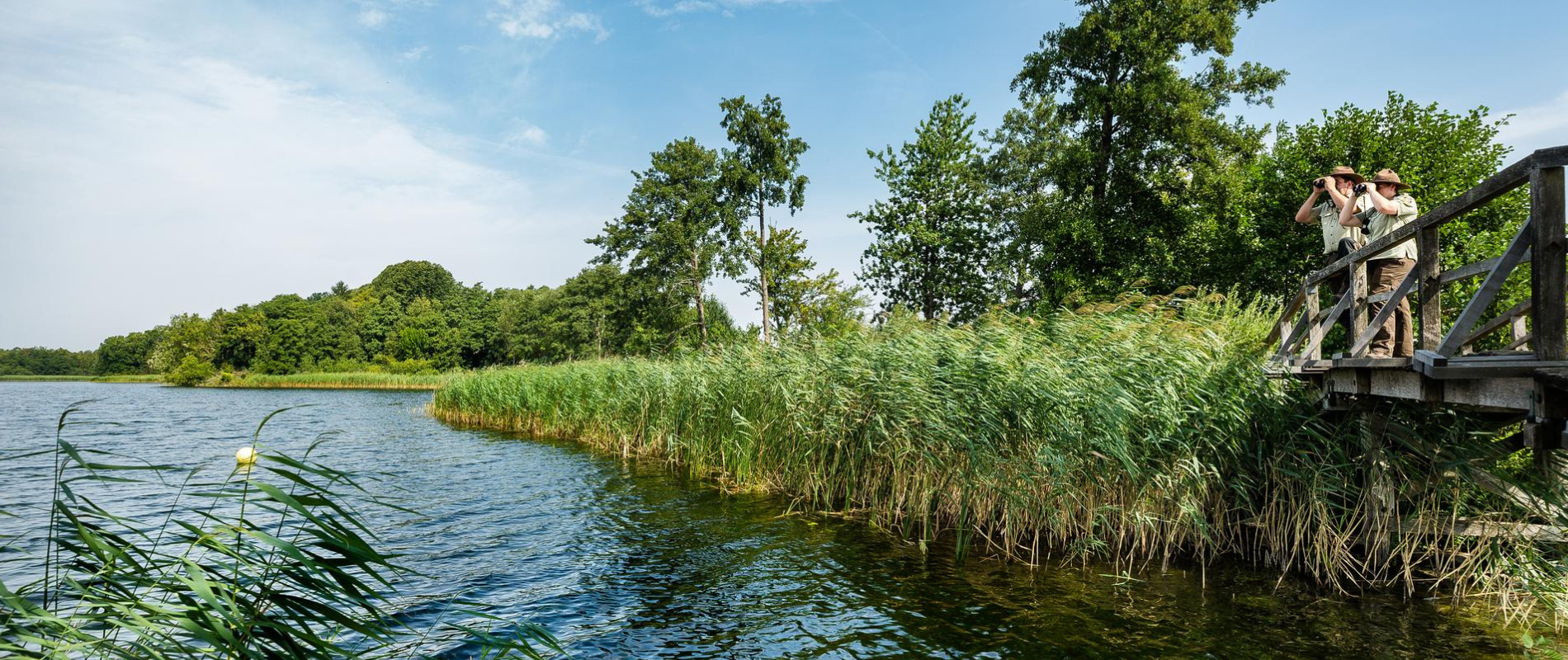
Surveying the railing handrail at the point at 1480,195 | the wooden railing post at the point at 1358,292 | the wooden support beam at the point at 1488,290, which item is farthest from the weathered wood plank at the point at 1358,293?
the wooden support beam at the point at 1488,290

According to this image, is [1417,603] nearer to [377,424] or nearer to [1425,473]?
[1425,473]

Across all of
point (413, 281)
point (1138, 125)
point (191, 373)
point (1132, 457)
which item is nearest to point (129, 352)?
point (413, 281)

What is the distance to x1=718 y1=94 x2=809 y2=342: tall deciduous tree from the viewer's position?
4262 cm

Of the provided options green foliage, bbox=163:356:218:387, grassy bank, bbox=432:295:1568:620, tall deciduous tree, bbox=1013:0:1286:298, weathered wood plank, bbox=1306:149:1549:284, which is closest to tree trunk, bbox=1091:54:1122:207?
tall deciduous tree, bbox=1013:0:1286:298

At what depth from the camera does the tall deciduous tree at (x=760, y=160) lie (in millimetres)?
42625

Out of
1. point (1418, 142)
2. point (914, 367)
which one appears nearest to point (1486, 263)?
point (914, 367)

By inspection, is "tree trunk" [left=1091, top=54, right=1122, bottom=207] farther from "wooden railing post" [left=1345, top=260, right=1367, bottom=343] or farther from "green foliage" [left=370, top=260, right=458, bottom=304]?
"green foliage" [left=370, top=260, right=458, bottom=304]

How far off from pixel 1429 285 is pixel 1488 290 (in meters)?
1.25

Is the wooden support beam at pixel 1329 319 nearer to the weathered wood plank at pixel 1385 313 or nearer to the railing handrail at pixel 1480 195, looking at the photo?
the railing handrail at pixel 1480 195

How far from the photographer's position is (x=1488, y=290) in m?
5.41

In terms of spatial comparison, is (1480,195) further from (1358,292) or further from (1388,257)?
(1388,257)

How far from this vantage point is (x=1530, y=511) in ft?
22.6

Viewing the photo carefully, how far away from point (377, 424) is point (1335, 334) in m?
30.9

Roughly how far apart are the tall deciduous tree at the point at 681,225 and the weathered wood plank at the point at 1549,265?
126 feet
